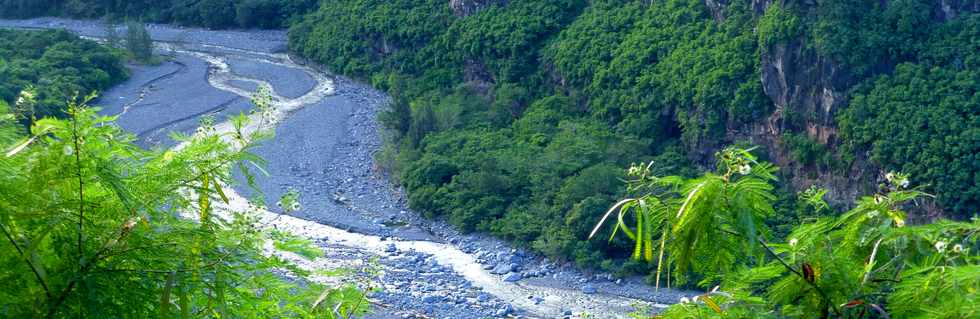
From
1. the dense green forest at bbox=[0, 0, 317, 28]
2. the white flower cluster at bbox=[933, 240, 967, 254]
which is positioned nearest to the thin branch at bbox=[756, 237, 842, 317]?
the white flower cluster at bbox=[933, 240, 967, 254]

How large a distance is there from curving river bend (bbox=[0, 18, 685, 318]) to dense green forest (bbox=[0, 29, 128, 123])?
74 cm

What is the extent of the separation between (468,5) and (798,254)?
27827 mm

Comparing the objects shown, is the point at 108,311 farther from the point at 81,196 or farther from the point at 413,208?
the point at 413,208

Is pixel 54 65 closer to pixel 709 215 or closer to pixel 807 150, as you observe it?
pixel 807 150

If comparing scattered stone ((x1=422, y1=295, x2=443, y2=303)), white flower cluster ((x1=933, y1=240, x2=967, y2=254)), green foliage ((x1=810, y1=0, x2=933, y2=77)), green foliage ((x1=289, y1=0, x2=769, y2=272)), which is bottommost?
scattered stone ((x1=422, y1=295, x2=443, y2=303))

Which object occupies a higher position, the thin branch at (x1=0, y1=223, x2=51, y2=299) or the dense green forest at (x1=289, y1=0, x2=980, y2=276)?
the thin branch at (x1=0, y1=223, x2=51, y2=299)

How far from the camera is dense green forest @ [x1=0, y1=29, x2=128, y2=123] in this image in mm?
27469

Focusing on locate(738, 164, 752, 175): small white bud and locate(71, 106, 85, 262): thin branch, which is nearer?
locate(738, 164, 752, 175): small white bud

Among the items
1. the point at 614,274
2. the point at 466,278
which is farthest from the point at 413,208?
the point at 614,274

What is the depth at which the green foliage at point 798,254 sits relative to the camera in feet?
11.7

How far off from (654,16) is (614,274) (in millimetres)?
9716

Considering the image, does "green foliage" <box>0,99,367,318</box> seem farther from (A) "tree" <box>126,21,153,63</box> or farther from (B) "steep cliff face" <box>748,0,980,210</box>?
(A) "tree" <box>126,21,153,63</box>

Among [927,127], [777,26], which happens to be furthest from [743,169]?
[777,26]

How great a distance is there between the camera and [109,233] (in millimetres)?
3973
